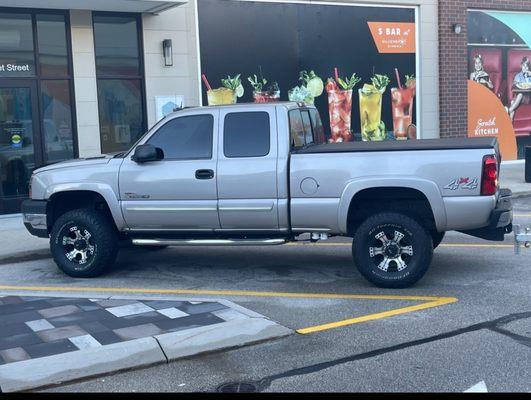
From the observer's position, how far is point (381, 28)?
55.6 feet

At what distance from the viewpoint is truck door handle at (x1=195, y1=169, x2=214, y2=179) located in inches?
306

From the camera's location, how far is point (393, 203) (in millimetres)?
7547

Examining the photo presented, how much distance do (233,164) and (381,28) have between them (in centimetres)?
1046

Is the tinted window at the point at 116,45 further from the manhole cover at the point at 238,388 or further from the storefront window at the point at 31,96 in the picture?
the manhole cover at the point at 238,388

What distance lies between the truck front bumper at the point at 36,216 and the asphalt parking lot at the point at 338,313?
595 mm

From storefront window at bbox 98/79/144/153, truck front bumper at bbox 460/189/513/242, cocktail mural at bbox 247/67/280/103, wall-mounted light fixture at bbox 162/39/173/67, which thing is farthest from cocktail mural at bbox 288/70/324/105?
truck front bumper at bbox 460/189/513/242

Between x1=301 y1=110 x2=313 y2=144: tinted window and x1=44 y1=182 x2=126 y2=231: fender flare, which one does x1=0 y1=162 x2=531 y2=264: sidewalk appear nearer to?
x1=44 y1=182 x2=126 y2=231: fender flare

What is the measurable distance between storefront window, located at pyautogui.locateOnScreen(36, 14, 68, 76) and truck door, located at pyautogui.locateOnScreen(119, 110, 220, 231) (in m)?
6.01

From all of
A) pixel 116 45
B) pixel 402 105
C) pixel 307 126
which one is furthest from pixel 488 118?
pixel 307 126

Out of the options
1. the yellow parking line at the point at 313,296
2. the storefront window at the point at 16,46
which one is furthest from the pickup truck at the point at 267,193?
the storefront window at the point at 16,46

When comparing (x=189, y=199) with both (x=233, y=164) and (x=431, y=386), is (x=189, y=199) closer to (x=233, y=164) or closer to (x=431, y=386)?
(x=233, y=164)

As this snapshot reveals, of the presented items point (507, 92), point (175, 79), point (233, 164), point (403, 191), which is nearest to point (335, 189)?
point (403, 191)

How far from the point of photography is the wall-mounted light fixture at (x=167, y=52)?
45.9 feet

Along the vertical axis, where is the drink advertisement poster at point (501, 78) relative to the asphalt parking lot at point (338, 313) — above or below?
above
